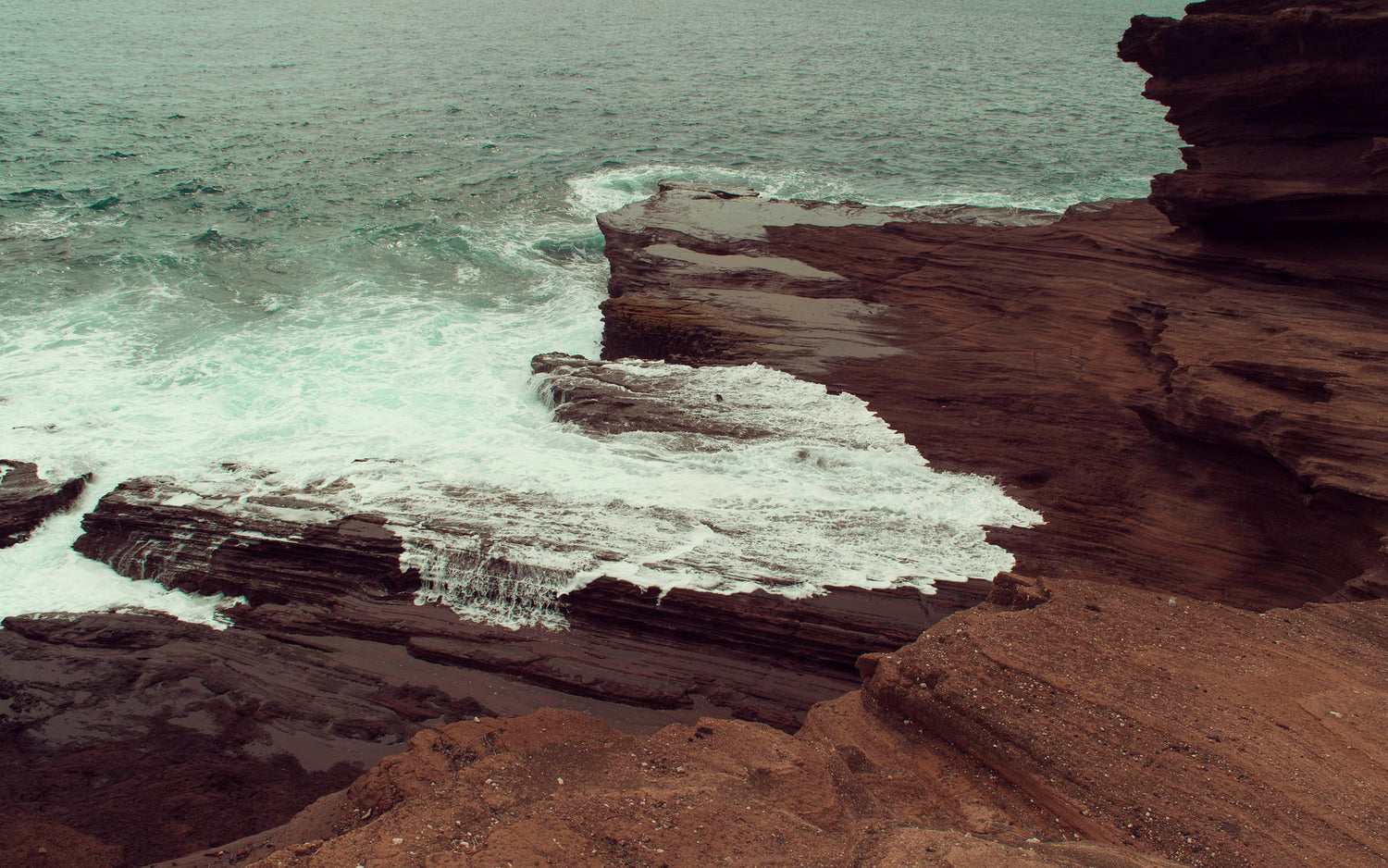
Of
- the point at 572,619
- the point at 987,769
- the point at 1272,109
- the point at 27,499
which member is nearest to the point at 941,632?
the point at 987,769

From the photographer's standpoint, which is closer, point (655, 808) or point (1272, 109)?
point (655, 808)

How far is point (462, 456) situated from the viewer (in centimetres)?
1252

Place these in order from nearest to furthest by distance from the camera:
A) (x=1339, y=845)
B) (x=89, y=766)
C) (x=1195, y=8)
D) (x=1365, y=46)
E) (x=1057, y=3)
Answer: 1. (x=1339, y=845)
2. (x=89, y=766)
3. (x=1365, y=46)
4. (x=1195, y=8)
5. (x=1057, y=3)

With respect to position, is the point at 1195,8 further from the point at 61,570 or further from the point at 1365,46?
the point at 61,570

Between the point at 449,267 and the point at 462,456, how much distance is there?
449 inches

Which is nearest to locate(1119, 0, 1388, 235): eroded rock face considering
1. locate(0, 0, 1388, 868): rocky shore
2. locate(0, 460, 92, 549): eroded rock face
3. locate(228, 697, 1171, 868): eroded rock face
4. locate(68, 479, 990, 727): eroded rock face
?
locate(0, 0, 1388, 868): rocky shore

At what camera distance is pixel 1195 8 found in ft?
45.8

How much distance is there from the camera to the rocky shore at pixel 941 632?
19.2 ft

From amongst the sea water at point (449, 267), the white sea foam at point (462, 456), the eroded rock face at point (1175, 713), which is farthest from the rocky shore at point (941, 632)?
the sea water at point (449, 267)

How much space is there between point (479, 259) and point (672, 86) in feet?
92.2

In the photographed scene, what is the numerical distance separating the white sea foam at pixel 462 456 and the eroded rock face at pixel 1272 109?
23.6ft

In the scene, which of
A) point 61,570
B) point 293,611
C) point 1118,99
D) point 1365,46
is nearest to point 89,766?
point 293,611

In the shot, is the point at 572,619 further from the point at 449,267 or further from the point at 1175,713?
the point at 449,267

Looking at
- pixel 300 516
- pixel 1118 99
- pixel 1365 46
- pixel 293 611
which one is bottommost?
pixel 293 611
